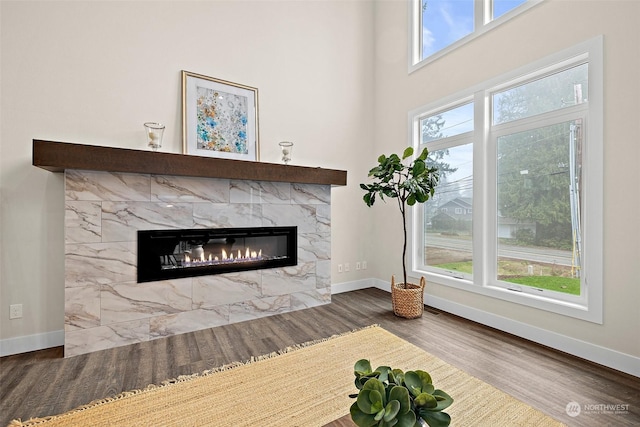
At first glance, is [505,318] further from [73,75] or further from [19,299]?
[73,75]

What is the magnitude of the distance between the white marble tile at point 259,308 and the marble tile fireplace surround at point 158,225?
0.03ft

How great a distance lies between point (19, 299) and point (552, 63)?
488 cm

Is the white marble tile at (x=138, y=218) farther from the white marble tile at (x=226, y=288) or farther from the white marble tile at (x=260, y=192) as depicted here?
the white marble tile at (x=226, y=288)

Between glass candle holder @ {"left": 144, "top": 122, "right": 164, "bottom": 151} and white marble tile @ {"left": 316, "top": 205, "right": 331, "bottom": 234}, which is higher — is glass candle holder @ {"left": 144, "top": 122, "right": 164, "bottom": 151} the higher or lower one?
the higher one

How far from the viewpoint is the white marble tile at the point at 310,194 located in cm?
337

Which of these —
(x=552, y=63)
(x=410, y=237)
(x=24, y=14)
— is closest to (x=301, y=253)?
(x=410, y=237)

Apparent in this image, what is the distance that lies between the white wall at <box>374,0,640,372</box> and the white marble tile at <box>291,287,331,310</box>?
1381mm

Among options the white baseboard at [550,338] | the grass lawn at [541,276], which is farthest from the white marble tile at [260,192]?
the grass lawn at [541,276]

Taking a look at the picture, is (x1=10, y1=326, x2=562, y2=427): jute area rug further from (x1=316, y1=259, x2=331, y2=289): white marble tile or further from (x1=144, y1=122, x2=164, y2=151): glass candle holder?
(x1=144, y1=122, x2=164, y2=151): glass candle holder

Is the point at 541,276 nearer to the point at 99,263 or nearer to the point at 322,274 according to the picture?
the point at 322,274

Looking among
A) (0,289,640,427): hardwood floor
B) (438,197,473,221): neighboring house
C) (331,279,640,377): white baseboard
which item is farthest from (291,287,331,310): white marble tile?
(438,197,473,221): neighboring house

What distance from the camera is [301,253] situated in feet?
11.2

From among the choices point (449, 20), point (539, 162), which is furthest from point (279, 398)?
point (449, 20)

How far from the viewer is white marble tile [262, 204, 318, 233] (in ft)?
10.5
